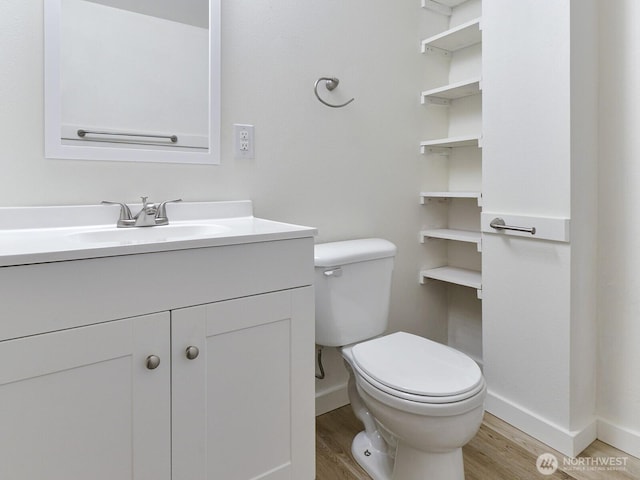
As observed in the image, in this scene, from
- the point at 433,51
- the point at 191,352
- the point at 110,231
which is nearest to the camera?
the point at 191,352

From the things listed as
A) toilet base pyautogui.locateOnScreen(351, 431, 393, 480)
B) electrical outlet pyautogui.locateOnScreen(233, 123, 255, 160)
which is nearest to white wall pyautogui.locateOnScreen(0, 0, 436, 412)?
electrical outlet pyautogui.locateOnScreen(233, 123, 255, 160)

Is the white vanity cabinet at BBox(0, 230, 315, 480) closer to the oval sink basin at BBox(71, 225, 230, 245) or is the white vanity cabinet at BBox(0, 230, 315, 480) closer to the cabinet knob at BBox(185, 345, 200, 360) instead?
the cabinet knob at BBox(185, 345, 200, 360)

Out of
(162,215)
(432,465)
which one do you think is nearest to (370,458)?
(432,465)

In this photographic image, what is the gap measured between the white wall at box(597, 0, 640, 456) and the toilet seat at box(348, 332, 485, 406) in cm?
68

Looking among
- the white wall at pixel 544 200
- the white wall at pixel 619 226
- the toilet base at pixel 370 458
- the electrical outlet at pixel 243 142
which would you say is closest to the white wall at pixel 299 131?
the electrical outlet at pixel 243 142

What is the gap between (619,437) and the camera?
5.05 feet

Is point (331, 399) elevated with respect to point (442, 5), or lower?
lower

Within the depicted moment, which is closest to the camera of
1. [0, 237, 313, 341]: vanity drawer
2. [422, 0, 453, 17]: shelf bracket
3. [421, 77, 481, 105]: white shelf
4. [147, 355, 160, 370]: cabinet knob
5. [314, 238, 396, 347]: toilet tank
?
[0, 237, 313, 341]: vanity drawer

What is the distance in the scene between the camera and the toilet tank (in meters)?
1.51

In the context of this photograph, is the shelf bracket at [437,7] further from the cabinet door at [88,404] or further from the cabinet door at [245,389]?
the cabinet door at [88,404]

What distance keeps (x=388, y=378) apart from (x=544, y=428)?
2.70ft

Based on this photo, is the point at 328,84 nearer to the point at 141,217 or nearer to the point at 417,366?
the point at 141,217

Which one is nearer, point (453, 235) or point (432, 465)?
point (432, 465)

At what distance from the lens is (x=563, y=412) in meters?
1.53
